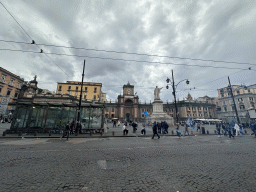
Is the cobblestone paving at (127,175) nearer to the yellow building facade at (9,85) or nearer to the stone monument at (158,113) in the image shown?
the stone monument at (158,113)

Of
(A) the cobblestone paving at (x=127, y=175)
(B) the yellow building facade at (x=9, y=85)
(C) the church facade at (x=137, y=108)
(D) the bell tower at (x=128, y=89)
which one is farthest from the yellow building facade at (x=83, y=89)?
(A) the cobblestone paving at (x=127, y=175)

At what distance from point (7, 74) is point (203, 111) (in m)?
88.7

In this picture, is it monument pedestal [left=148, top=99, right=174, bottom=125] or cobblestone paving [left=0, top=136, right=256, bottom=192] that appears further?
monument pedestal [left=148, top=99, right=174, bottom=125]

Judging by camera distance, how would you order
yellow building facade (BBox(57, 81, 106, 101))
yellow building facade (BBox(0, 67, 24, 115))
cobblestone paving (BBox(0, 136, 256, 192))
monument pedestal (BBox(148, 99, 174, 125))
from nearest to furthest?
1. cobblestone paving (BBox(0, 136, 256, 192))
2. monument pedestal (BBox(148, 99, 174, 125))
3. yellow building facade (BBox(0, 67, 24, 115))
4. yellow building facade (BBox(57, 81, 106, 101))

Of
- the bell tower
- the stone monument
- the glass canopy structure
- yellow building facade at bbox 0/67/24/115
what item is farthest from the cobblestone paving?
the bell tower

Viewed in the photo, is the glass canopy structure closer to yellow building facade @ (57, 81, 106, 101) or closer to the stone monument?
the stone monument

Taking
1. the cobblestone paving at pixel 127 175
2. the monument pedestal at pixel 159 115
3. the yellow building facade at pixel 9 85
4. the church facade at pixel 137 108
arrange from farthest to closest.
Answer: the church facade at pixel 137 108 → the yellow building facade at pixel 9 85 → the monument pedestal at pixel 159 115 → the cobblestone paving at pixel 127 175

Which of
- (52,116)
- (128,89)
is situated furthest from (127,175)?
(128,89)

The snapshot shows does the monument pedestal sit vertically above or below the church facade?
below

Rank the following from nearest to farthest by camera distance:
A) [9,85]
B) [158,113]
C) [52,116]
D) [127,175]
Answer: [127,175] < [52,116] < [158,113] < [9,85]

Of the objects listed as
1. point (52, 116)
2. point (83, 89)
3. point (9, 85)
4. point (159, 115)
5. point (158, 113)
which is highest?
point (83, 89)

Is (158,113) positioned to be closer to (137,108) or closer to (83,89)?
(137,108)

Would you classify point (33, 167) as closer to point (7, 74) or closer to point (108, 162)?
point (108, 162)

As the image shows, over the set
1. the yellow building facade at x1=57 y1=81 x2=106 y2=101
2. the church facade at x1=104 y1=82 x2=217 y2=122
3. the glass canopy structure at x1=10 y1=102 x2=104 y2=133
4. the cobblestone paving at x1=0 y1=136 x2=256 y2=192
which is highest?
the yellow building facade at x1=57 y1=81 x2=106 y2=101
